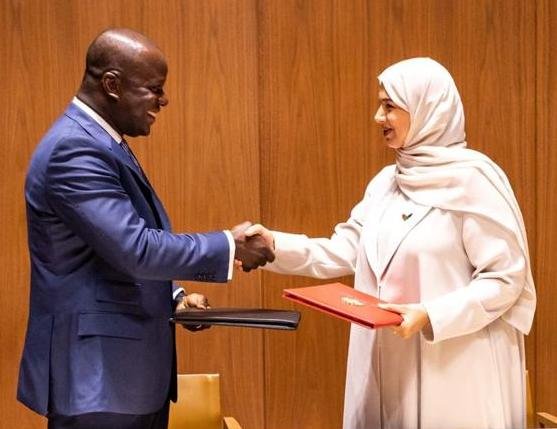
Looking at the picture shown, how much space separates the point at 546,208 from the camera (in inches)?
143

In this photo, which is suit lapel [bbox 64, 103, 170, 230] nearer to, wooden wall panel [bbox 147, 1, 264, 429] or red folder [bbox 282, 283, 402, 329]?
red folder [bbox 282, 283, 402, 329]

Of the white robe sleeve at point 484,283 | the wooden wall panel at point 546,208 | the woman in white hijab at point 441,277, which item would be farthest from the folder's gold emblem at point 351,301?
the wooden wall panel at point 546,208

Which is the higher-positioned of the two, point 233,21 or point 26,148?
point 233,21

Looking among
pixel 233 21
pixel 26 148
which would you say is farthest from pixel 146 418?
pixel 233 21

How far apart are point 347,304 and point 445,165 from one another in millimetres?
551

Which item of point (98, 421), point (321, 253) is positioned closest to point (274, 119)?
point (321, 253)

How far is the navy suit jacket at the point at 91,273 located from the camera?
6.57 feet

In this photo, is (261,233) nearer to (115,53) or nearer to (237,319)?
(237,319)

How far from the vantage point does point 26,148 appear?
3.38 metres

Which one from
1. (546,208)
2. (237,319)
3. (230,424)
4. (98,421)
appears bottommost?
(230,424)

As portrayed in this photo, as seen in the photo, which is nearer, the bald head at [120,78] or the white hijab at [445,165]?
the bald head at [120,78]

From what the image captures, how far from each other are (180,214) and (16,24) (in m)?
1.01

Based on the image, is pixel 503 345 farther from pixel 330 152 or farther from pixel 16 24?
pixel 16 24

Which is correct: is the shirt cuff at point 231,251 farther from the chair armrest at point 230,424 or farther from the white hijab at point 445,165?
the chair armrest at point 230,424
